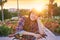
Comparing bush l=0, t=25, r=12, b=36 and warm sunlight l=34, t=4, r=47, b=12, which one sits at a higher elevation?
warm sunlight l=34, t=4, r=47, b=12

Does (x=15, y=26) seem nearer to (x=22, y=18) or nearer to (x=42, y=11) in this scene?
(x=22, y=18)

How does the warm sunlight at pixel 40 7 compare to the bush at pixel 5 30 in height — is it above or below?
above

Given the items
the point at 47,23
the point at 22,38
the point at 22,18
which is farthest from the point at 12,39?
the point at 47,23

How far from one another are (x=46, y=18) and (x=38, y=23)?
135mm

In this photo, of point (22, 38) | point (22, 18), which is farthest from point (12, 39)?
point (22, 18)

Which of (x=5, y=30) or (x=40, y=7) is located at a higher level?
(x=40, y=7)

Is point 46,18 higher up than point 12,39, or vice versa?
point 46,18

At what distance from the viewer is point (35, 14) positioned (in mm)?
2518

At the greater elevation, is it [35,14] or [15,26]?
[35,14]

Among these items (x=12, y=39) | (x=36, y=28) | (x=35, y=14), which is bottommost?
(x=12, y=39)

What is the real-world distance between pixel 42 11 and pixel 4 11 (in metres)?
0.54

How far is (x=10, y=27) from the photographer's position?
2.53 metres

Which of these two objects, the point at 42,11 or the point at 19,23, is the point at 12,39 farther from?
the point at 42,11

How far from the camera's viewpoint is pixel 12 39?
258cm
